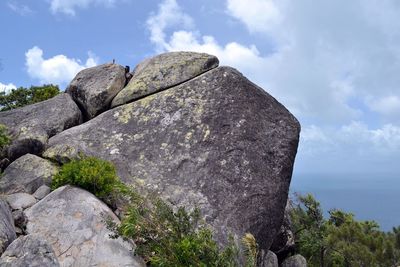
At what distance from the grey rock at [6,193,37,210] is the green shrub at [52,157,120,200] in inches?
31.6

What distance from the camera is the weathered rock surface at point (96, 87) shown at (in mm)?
18219

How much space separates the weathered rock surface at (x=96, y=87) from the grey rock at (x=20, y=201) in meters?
5.91

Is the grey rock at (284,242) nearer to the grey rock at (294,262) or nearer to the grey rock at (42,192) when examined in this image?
the grey rock at (294,262)

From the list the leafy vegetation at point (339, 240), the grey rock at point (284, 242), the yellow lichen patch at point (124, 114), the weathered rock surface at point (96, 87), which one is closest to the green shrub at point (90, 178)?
the yellow lichen patch at point (124, 114)

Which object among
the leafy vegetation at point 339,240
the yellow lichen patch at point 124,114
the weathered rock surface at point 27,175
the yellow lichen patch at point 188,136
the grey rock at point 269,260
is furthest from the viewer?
the leafy vegetation at point 339,240

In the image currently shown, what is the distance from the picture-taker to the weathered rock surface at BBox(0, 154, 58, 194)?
14.2m

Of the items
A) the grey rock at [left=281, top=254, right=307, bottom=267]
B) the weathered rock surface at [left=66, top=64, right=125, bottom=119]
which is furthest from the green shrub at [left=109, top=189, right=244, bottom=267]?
the grey rock at [left=281, top=254, right=307, bottom=267]

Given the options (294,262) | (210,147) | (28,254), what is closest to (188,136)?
(210,147)

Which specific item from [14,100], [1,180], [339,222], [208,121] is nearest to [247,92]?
[208,121]

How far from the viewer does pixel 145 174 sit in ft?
47.4

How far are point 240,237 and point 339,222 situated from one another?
18084 millimetres

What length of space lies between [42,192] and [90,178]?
5.70ft

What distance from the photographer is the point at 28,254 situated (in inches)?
358

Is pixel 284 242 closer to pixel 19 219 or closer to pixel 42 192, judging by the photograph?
pixel 42 192
